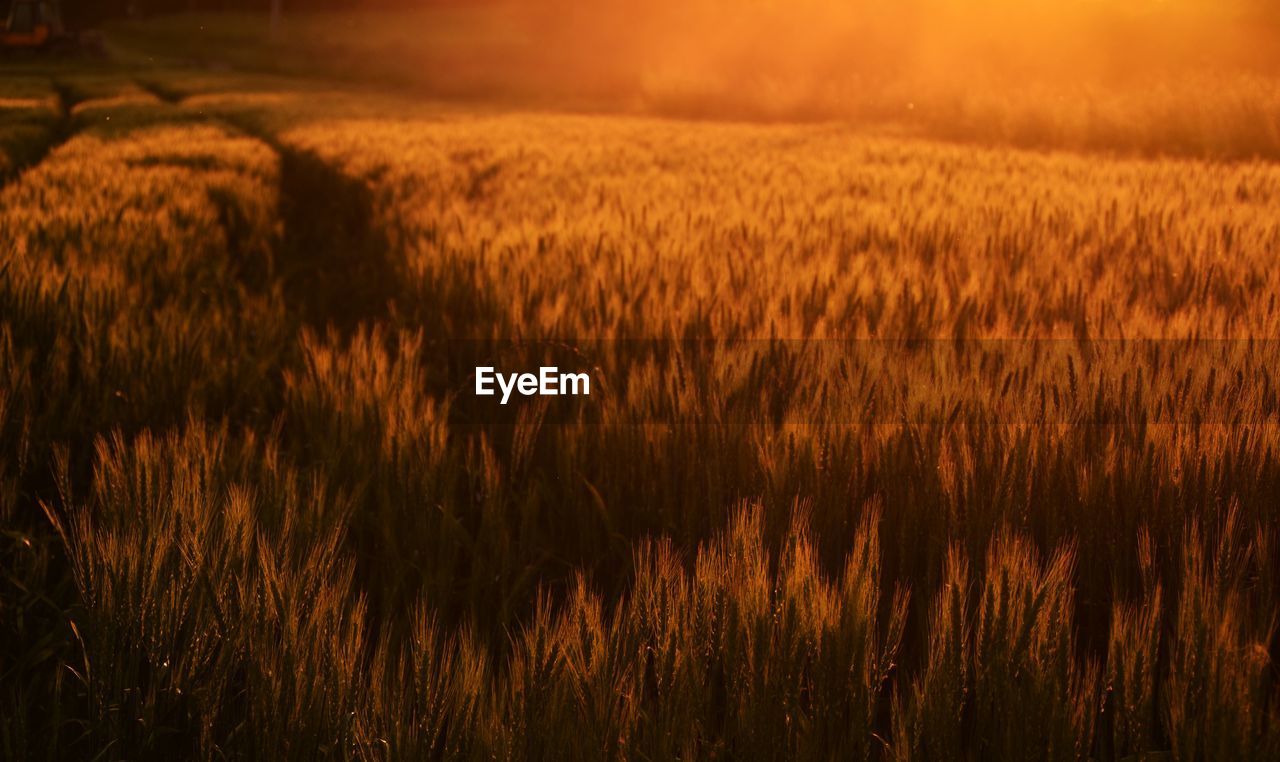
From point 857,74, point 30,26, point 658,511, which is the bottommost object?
point 658,511

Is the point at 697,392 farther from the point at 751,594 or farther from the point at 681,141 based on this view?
the point at 681,141

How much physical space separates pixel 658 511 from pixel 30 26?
32249 millimetres

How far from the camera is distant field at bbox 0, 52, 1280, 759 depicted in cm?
80

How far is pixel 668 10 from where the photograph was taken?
42.3 meters

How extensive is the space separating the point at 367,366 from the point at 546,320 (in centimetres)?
50

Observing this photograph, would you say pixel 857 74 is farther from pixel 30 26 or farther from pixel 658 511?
pixel 30 26

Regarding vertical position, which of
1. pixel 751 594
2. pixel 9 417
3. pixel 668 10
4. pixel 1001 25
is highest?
pixel 668 10

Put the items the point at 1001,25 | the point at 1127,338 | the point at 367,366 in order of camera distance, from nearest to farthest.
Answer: the point at 1127,338 → the point at 367,366 → the point at 1001,25

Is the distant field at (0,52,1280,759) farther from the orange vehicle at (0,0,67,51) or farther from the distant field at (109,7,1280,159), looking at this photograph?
the orange vehicle at (0,0,67,51)

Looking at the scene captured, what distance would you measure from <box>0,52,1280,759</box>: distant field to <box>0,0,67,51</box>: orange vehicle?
28316 millimetres

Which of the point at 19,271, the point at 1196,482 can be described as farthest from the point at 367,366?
the point at 1196,482

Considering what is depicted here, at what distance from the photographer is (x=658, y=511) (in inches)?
60.1

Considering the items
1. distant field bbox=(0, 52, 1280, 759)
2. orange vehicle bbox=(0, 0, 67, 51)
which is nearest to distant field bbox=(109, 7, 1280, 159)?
distant field bbox=(0, 52, 1280, 759)

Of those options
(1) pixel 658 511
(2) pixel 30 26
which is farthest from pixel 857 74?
(2) pixel 30 26
